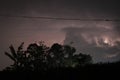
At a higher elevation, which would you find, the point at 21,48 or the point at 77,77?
the point at 21,48

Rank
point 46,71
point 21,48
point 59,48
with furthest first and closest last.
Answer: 1. point 59,48
2. point 21,48
3. point 46,71

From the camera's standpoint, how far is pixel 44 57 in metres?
45.1

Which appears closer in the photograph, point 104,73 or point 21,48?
point 104,73

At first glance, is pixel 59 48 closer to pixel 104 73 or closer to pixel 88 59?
pixel 88 59

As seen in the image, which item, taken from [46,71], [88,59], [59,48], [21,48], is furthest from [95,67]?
[88,59]

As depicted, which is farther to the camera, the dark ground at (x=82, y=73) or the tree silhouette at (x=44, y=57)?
the tree silhouette at (x=44, y=57)

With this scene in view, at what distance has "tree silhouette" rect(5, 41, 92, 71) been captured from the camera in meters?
38.9

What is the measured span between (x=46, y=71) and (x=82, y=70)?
2005mm

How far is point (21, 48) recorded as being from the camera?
127 ft

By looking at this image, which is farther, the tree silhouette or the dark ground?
the tree silhouette

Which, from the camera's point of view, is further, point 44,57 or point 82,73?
point 44,57

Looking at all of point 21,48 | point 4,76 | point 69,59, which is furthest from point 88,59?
point 4,76

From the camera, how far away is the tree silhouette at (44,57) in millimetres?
38938

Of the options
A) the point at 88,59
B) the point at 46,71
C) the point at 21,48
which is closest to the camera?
the point at 46,71
